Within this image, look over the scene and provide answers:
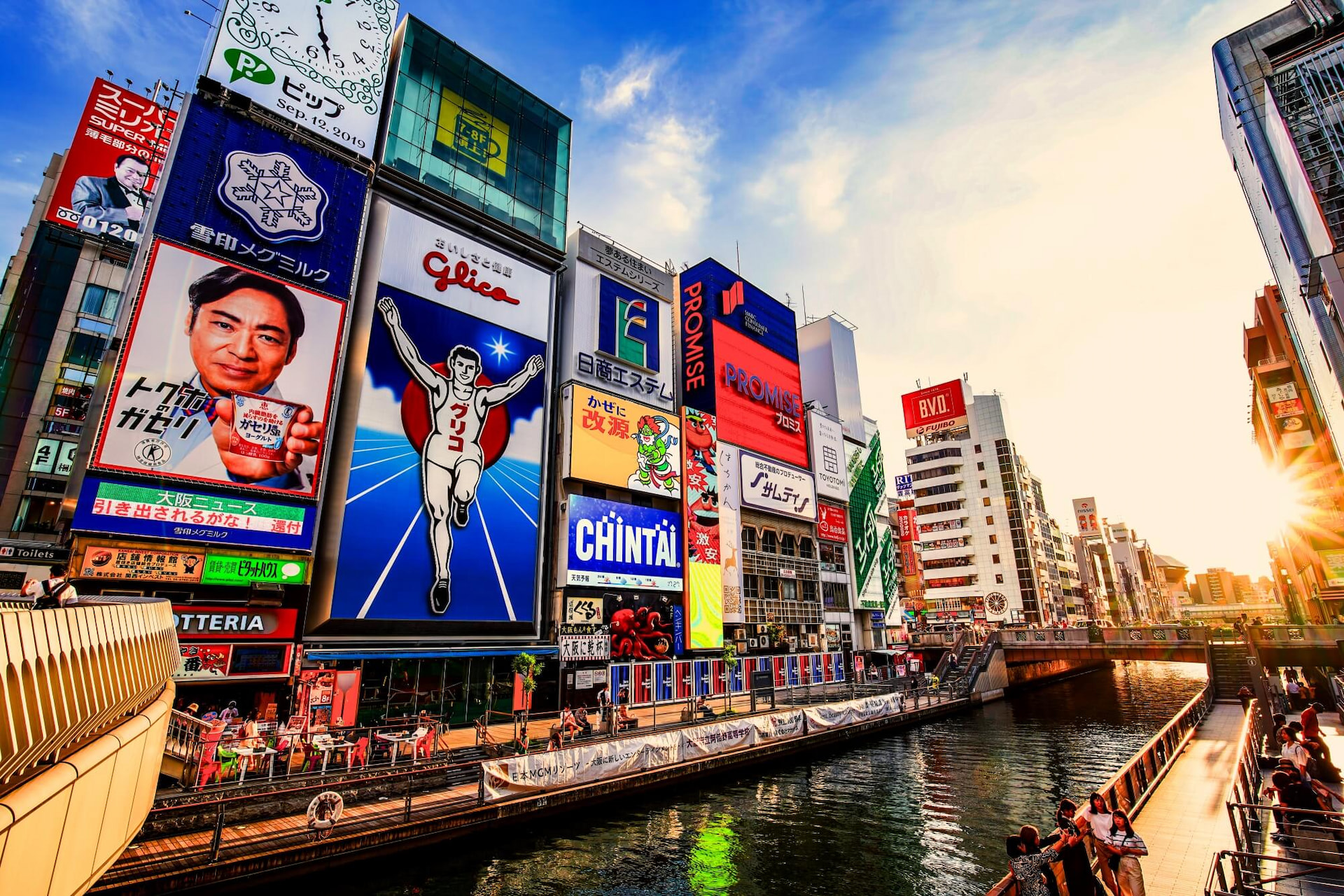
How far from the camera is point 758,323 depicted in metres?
62.2

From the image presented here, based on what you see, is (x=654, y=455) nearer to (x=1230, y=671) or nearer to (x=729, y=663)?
(x=729, y=663)

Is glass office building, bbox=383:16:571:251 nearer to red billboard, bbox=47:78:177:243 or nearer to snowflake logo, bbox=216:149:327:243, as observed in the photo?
snowflake logo, bbox=216:149:327:243

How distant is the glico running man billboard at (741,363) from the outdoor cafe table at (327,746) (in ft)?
126

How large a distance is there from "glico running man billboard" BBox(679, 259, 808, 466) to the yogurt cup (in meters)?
33.0

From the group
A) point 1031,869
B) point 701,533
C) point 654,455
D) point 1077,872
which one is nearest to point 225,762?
point 1031,869

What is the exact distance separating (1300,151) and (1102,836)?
119 ft

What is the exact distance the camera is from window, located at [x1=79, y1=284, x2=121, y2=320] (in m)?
49.6

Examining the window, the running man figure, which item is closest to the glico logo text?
the running man figure

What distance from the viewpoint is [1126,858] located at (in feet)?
31.3

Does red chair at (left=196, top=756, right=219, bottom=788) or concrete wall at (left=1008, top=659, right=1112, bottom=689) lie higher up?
red chair at (left=196, top=756, right=219, bottom=788)

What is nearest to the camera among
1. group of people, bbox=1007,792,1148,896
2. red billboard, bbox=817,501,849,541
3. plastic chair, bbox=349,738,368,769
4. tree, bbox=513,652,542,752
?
group of people, bbox=1007,792,1148,896

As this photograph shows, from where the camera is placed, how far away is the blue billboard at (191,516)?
23.0m

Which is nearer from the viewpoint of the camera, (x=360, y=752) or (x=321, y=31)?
(x=360, y=752)

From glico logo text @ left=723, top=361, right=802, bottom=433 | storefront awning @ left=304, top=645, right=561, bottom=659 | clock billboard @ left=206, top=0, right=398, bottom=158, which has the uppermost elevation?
clock billboard @ left=206, top=0, right=398, bottom=158
